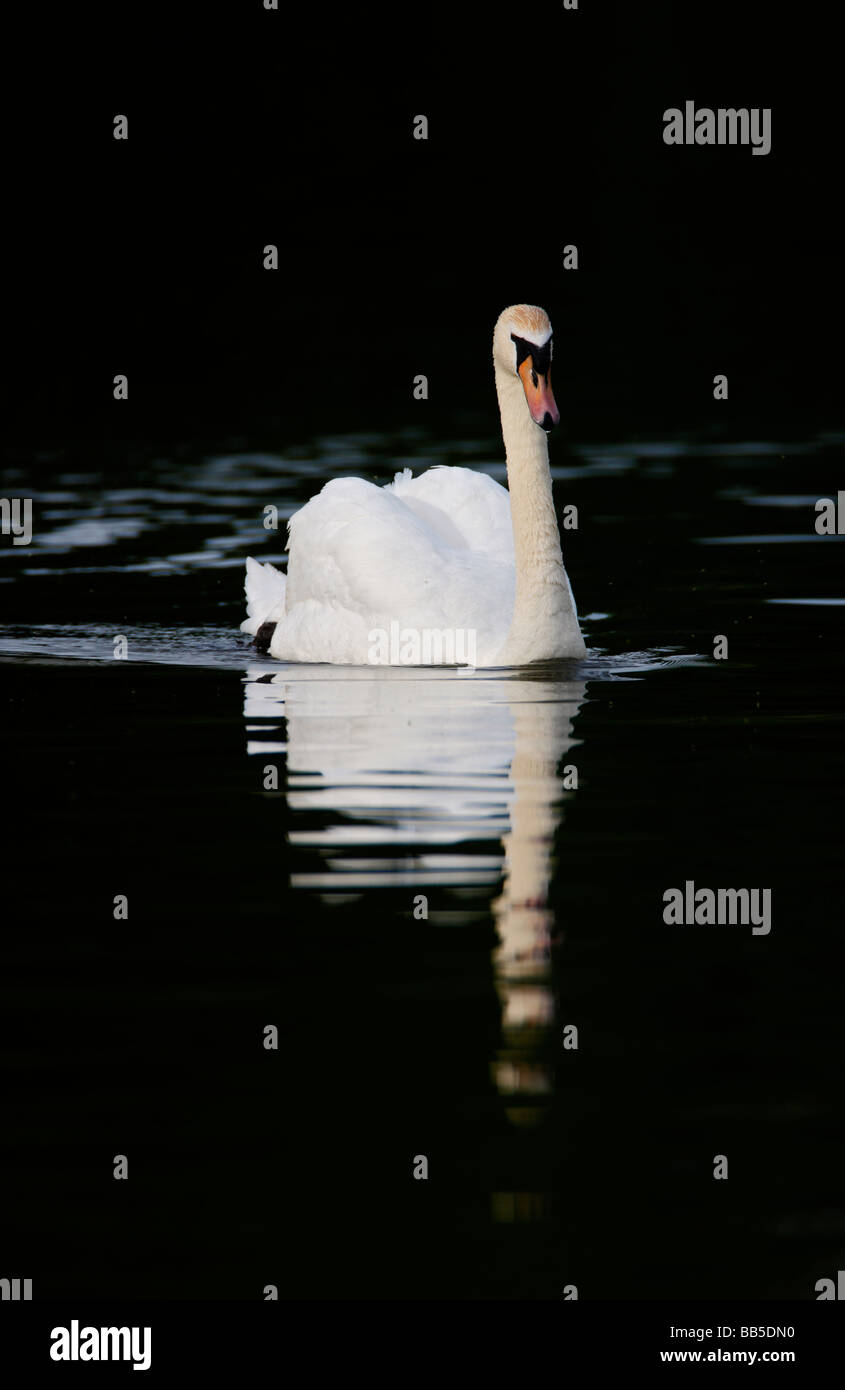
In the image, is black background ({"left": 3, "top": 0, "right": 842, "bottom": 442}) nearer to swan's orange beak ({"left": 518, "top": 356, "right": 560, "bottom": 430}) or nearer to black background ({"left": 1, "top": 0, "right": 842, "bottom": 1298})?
black background ({"left": 1, "top": 0, "right": 842, "bottom": 1298})

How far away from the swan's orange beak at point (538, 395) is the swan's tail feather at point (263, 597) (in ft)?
9.31

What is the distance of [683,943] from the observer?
9.12m

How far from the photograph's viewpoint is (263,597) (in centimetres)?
1792

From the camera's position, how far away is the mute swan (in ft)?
49.1

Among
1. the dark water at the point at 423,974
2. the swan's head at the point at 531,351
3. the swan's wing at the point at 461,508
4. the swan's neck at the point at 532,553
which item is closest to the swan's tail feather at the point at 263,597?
the dark water at the point at 423,974


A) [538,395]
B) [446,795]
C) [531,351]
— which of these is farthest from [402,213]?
[446,795]

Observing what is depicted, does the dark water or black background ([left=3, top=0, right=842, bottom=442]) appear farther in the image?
black background ([left=3, top=0, right=842, bottom=442])

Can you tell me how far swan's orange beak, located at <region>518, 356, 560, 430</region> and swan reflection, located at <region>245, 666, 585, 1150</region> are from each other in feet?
4.70

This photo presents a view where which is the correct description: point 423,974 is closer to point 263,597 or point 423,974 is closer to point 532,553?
point 532,553

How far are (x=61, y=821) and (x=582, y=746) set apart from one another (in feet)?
9.15

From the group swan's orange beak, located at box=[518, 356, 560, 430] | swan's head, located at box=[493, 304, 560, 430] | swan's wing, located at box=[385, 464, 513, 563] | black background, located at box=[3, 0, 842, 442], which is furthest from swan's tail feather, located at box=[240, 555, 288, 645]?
black background, located at box=[3, 0, 842, 442]

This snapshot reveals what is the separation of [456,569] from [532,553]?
1.84 feet

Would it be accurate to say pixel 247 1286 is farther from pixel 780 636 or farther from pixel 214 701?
pixel 780 636

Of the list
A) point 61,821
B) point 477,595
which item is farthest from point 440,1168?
point 477,595
